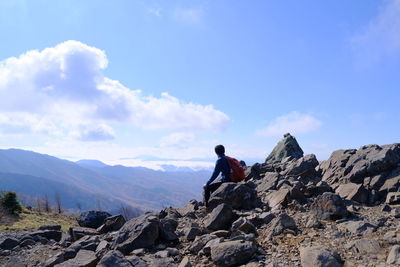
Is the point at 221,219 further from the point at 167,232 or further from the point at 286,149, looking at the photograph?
the point at 286,149

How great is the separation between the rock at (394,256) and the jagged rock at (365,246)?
0.52 metres

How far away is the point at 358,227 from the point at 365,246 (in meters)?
1.50

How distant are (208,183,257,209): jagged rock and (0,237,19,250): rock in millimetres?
9298

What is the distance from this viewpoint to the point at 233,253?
8773 millimetres

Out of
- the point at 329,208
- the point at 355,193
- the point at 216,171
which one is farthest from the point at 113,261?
the point at 355,193

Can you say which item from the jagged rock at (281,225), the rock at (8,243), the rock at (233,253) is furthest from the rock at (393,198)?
the rock at (8,243)

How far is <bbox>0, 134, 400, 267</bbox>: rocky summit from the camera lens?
8.66 metres

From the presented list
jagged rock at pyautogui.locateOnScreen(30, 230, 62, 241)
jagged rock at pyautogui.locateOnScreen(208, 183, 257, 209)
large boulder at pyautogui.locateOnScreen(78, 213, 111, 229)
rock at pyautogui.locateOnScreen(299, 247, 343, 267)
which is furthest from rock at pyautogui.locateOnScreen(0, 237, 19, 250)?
rock at pyautogui.locateOnScreen(299, 247, 343, 267)

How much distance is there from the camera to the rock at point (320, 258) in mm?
7602

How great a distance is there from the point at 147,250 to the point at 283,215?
507 cm

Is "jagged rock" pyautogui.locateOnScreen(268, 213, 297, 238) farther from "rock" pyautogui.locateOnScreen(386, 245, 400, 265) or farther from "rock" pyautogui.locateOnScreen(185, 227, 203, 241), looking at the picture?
"rock" pyautogui.locateOnScreen(386, 245, 400, 265)

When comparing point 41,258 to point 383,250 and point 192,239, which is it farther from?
point 383,250

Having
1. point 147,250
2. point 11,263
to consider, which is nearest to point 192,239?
point 147,250

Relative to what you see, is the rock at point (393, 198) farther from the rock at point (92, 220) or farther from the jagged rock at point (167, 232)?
the rock at point (92, 220)
